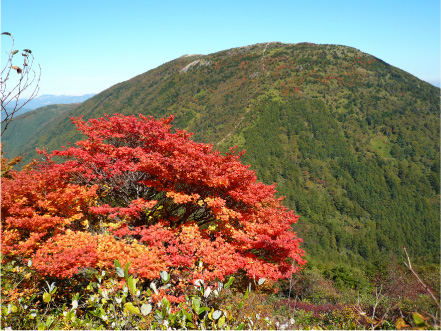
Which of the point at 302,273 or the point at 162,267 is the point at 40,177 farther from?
the point at 302,273

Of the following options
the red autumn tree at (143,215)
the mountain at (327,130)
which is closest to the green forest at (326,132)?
the mountain at (327,130)

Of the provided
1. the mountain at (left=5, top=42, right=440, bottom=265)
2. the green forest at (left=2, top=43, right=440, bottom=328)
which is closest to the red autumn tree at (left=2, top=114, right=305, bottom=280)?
the green forest at (left=2, top=43, right=440, bottom=328)

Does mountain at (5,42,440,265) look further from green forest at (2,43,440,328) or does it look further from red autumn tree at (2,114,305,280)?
red autumn tree at (2,114,305,280)

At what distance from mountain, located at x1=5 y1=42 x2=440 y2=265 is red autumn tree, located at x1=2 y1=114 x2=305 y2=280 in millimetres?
79681

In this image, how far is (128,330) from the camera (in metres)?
3.32

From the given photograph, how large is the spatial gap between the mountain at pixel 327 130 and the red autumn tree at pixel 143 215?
261ft

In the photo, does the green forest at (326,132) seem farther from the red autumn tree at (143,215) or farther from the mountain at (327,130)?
the red autumn tree at (143,215)

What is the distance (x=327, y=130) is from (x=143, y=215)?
463 ft

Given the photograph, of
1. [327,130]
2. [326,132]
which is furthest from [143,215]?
[327,130]

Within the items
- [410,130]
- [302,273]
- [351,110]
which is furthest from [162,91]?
[302,273]

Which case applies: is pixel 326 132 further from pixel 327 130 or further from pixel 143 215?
pixel 143 215

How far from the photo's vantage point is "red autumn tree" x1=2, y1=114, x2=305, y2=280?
354 inches

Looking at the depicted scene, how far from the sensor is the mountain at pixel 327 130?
9812 centimetres

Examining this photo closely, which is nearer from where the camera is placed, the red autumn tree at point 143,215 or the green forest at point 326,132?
the red autumn tree at point 143,215
